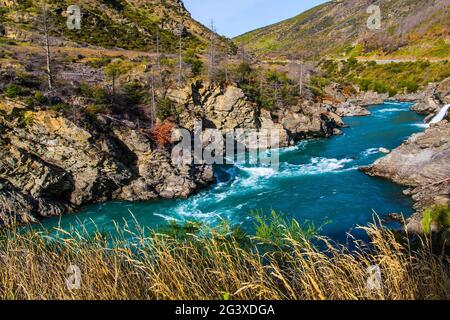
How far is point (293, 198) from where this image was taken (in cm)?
2659

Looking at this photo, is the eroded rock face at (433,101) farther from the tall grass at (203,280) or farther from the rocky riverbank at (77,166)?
the tall grass at (203,280)

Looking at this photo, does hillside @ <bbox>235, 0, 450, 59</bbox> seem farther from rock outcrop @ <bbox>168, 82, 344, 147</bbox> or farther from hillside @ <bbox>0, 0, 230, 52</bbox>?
rock outcrop @ <bbox>168, 82, 344, 147</bbox>

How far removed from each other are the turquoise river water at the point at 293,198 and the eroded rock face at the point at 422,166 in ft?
2.97

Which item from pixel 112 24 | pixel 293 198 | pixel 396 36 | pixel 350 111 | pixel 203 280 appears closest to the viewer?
pixel 203 280

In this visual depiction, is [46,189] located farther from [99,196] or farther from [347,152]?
[347,152]

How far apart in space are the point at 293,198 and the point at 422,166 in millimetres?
10458

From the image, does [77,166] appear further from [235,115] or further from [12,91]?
[235,115]

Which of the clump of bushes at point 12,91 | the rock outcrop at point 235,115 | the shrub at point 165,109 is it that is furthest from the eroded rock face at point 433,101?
the clump of bushes at point 12,91

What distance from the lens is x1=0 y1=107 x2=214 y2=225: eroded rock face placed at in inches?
977

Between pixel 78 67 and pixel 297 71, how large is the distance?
42.1 metres

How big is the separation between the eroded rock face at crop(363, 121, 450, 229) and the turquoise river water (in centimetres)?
90

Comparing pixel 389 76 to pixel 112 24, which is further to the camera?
pixel 389 76

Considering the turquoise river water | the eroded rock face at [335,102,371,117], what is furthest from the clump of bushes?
the eroded rock face at [335,102,371,117]

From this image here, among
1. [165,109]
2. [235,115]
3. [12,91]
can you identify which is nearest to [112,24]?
[235,115]
